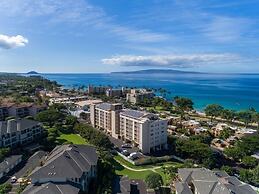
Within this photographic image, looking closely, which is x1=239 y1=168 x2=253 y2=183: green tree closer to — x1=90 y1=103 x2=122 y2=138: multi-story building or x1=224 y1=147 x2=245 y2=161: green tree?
x1=224 y1=147 x2=245 y2=161: green tree

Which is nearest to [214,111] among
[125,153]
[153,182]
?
[125,153]

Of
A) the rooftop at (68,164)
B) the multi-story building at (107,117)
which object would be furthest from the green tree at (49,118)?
the rooftop at (68,164)

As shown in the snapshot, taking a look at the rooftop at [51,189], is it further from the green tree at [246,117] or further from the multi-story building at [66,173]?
the green tree at [246,117]

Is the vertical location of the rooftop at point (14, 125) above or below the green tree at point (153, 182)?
above

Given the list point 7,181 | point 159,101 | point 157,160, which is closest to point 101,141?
point 157,160

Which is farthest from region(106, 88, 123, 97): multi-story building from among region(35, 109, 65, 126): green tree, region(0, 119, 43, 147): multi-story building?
region(0, 119, 43, 147): multi-story building

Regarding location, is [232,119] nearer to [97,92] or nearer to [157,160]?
[157,160]

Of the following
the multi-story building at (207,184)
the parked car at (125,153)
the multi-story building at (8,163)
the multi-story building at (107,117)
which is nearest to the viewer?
the multi-story building at (207,184)
